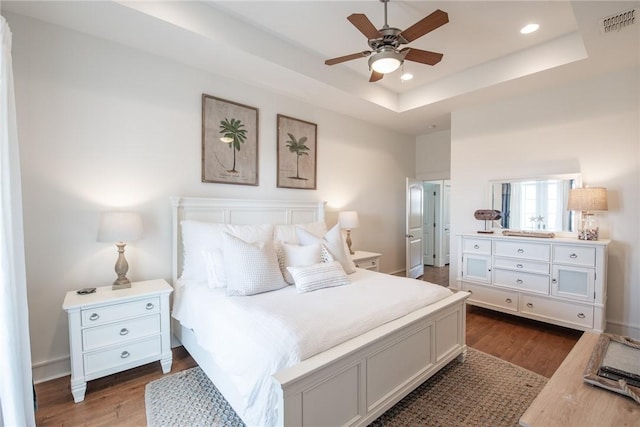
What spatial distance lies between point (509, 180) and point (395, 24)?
2534 millimetres

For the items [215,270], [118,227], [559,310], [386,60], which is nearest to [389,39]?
[386,60]

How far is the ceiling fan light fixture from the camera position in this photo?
85.1 inches

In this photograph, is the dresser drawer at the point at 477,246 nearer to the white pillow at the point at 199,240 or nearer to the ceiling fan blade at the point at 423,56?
the ceiling fan blade at the point at 423,56

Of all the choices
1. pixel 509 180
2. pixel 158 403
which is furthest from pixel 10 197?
pixel 509 180

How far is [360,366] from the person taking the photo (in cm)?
165

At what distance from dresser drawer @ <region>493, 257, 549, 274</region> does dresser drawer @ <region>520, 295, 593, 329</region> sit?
0.32m

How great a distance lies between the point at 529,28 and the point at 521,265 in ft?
8.11

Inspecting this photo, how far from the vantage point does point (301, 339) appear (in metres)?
1.52

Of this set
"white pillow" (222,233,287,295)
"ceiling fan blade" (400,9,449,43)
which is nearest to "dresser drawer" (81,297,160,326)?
"white pillow" (222,233,287,295)

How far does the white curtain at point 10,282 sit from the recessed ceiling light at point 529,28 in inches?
152

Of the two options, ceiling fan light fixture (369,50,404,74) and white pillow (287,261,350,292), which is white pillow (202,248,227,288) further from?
ceiling fan light fixture (369,50,404,74)

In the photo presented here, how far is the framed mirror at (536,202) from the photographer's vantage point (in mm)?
3371

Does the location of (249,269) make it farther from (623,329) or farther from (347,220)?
(623,329)

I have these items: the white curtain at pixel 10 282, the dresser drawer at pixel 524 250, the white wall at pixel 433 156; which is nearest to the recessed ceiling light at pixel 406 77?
the white wall at pixel 433 156
